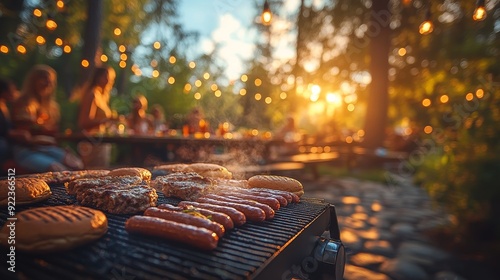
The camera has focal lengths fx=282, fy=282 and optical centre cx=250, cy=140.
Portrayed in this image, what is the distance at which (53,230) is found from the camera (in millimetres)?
1365

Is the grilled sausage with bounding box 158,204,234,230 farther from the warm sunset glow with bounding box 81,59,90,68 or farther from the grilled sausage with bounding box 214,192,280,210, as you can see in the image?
the warm sunset glow with bounding box 81,59,90,68

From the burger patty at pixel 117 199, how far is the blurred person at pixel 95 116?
4.14m

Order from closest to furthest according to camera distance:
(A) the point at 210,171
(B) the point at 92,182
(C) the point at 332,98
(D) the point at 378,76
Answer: (B) the point at 92,182 < (A) the point at 210,171 < (D) the point at 378,76 < (C) the point at 332,98

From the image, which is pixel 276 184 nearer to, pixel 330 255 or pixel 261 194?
pixel 261 194

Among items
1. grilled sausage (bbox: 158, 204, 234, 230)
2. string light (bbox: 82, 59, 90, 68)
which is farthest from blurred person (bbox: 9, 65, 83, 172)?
string light (bbox: 82, 59, 90, 68)

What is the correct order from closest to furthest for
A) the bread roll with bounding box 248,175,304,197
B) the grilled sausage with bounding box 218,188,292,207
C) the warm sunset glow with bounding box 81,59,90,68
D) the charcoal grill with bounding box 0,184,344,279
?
the charcoal grill with bounding box 0,184,344,279 < the grilled sausage with bounding box 218,188,292,207 < the bread roll with bounding box 248,175,304,197 < the warm sunset glow with bounding box 81,59,90,68

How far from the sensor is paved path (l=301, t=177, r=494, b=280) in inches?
155

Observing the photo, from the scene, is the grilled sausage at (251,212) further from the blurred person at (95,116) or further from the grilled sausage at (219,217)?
the blurred person at (95,116)

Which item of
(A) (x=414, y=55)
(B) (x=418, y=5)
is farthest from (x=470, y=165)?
(A) (x=414, y=55)

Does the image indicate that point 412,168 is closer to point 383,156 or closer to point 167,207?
point 383,156

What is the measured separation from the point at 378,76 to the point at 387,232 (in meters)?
10.9

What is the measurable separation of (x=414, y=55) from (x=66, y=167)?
1845cm

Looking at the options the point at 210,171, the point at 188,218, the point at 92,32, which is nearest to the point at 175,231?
the point at 188,218

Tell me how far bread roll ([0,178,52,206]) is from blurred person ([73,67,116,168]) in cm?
388
